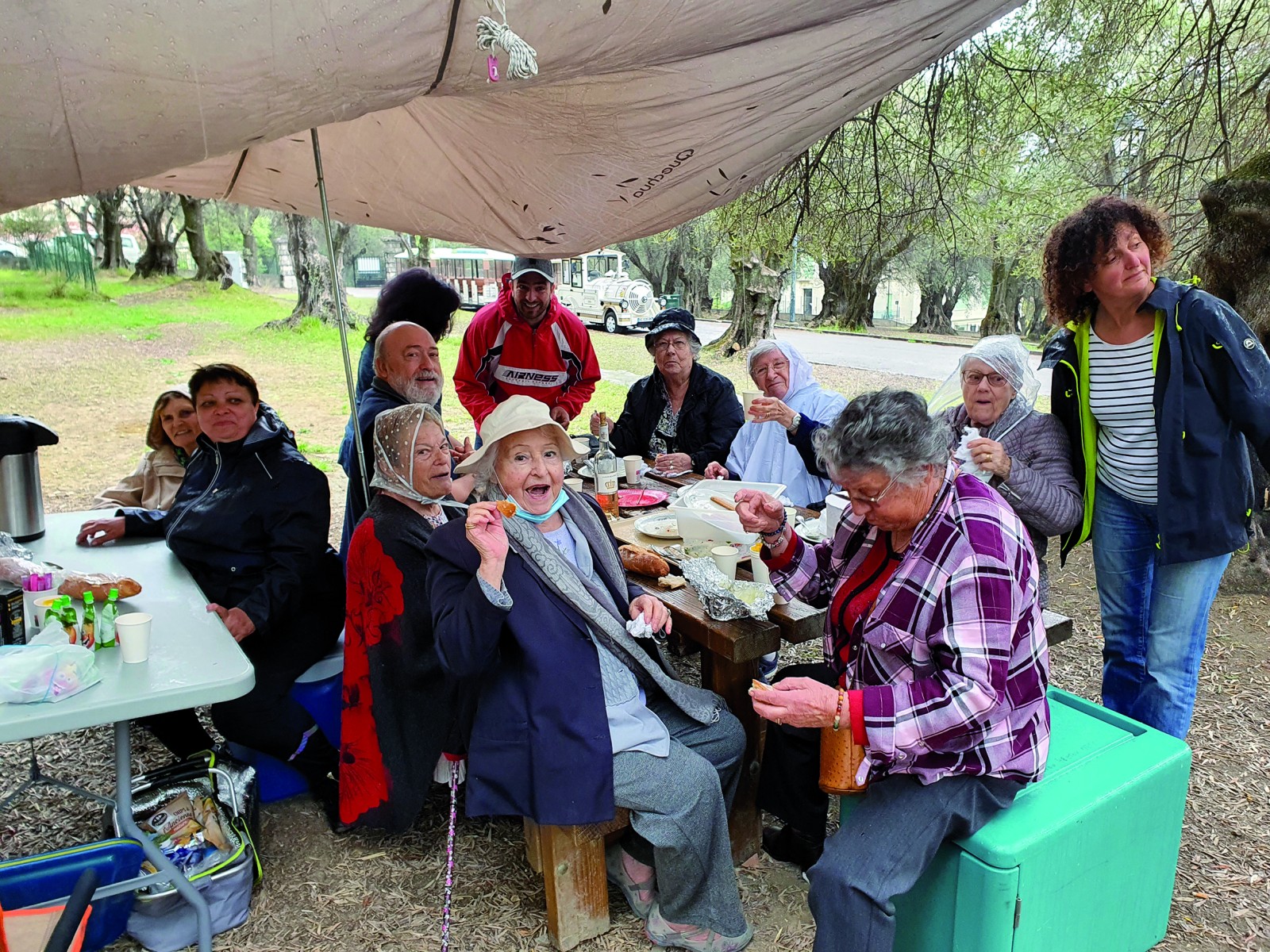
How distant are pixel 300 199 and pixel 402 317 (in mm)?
747

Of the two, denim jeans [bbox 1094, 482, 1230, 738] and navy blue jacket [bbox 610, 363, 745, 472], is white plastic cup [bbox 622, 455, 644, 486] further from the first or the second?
denim jeans [bbox 1094, 482, 1230, 738]

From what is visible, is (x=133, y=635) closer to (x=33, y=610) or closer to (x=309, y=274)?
(x=33, y=610)

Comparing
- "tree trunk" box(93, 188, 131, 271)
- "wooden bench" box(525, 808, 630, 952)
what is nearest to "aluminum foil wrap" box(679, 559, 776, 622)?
"wooden bench" box(525, 808, 630, 952)

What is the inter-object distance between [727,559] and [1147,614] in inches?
61.4

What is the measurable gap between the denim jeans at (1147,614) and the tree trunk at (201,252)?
82.0 feet

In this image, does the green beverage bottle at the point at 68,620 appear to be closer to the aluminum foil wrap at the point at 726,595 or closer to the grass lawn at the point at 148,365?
the aluminum foil wrap at the point at 726,595

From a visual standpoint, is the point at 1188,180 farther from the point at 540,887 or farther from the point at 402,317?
the point at 540,887

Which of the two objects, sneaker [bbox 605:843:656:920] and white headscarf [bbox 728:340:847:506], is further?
white headscarf [bbox 728:340:847:506]

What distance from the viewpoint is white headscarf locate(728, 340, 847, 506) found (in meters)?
4.12

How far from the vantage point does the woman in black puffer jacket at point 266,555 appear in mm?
3033

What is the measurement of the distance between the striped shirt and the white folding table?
2.76 metres

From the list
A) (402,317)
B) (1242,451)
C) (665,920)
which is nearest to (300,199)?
(402,317)

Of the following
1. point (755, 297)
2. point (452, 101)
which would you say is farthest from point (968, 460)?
point (755, 297)

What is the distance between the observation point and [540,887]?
275cm
